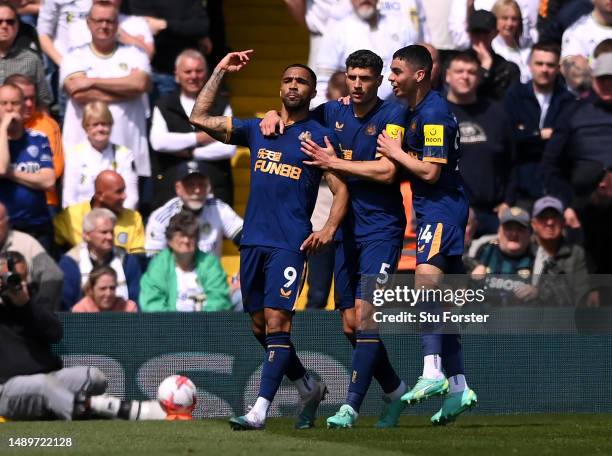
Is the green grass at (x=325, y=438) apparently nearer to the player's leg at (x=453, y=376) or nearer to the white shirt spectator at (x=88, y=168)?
the player's leg at (x=453, y=376)

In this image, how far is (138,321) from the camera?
42.5ft

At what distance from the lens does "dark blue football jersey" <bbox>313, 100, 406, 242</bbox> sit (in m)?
11.1

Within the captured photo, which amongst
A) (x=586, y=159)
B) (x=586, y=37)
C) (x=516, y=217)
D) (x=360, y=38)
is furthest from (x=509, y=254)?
(x=586, y=37)

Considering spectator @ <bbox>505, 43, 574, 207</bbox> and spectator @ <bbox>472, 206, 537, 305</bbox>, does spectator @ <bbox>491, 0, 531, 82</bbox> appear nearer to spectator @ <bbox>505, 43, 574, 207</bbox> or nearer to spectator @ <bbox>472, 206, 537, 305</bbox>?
spectator @ <bbox>505, 43, 574, 207</bbox>

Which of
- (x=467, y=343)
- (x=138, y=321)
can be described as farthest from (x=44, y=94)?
(x=467, y=343)

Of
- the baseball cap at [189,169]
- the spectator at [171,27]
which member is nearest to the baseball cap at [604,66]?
the baseball cap at [189,169]

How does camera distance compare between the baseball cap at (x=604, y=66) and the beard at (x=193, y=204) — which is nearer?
the beard at (x=193, y=204)

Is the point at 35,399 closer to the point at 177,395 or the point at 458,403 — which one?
the point at 177,395

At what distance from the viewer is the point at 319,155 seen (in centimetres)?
1080

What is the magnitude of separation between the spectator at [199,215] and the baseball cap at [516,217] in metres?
2.53

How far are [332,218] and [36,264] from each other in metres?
3.39

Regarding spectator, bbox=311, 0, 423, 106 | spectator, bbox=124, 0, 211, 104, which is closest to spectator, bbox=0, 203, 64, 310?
spectator, bbox=124, 0, 211, 104

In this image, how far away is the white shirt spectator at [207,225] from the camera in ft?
47.8

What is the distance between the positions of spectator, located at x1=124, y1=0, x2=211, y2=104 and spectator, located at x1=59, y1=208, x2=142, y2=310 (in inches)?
119
